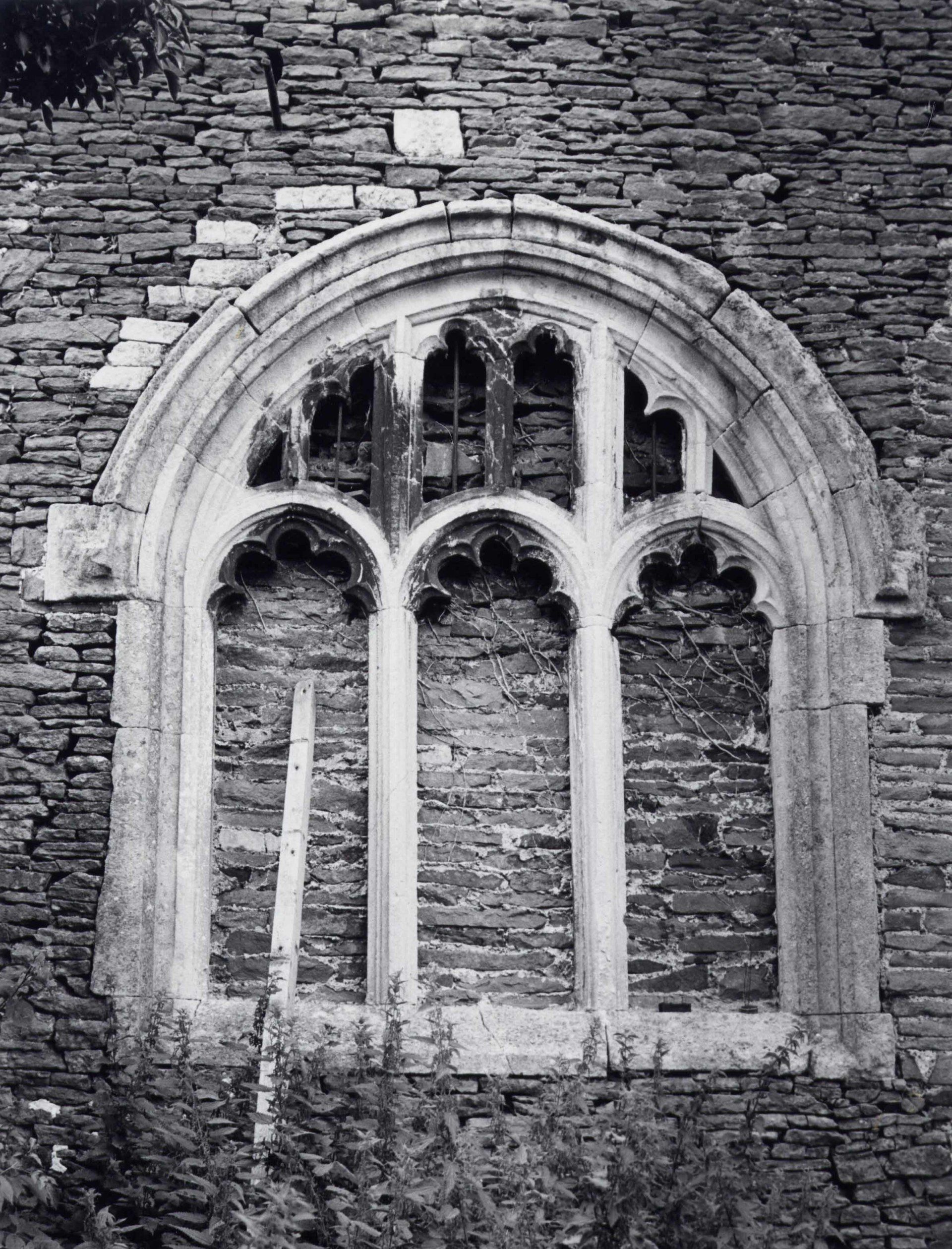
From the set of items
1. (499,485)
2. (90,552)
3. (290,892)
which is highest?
(499,485)

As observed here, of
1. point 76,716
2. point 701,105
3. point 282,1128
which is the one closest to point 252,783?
point 76,716

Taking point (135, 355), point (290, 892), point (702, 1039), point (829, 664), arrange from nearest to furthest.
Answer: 1. point (290, 892)
2. point (702, 1039)
3. point (829, 664)
4. point (135, 355)

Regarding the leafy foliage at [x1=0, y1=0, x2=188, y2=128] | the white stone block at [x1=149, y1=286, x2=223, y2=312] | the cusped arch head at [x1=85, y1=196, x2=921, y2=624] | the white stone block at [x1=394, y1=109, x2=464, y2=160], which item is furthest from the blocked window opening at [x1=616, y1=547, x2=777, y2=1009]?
the leafy foliage at [x1=0, y1=0, x2=188, y2=128]

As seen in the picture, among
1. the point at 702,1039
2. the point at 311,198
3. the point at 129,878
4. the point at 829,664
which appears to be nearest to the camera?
the point at 129,878

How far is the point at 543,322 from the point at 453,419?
0.54m

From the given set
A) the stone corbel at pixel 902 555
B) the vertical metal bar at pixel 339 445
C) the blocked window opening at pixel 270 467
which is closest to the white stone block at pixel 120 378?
the blocked window opening at pixel 270 467

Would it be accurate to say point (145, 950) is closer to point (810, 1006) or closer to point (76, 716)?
point (76, 716)

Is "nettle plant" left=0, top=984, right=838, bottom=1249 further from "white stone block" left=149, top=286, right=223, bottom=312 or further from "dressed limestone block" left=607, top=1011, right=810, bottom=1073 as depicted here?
"white stone block" left=149, top=286, right=223, bottom=312

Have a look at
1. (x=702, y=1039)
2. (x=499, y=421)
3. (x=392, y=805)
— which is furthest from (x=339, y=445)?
(x=702, y=1039)

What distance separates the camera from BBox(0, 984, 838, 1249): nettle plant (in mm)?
4734

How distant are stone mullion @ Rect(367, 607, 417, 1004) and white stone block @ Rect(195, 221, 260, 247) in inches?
62.1

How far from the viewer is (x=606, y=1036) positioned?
6020mm

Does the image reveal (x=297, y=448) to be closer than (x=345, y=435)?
Yes

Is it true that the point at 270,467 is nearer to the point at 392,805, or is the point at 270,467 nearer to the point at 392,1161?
the point at 392,805
